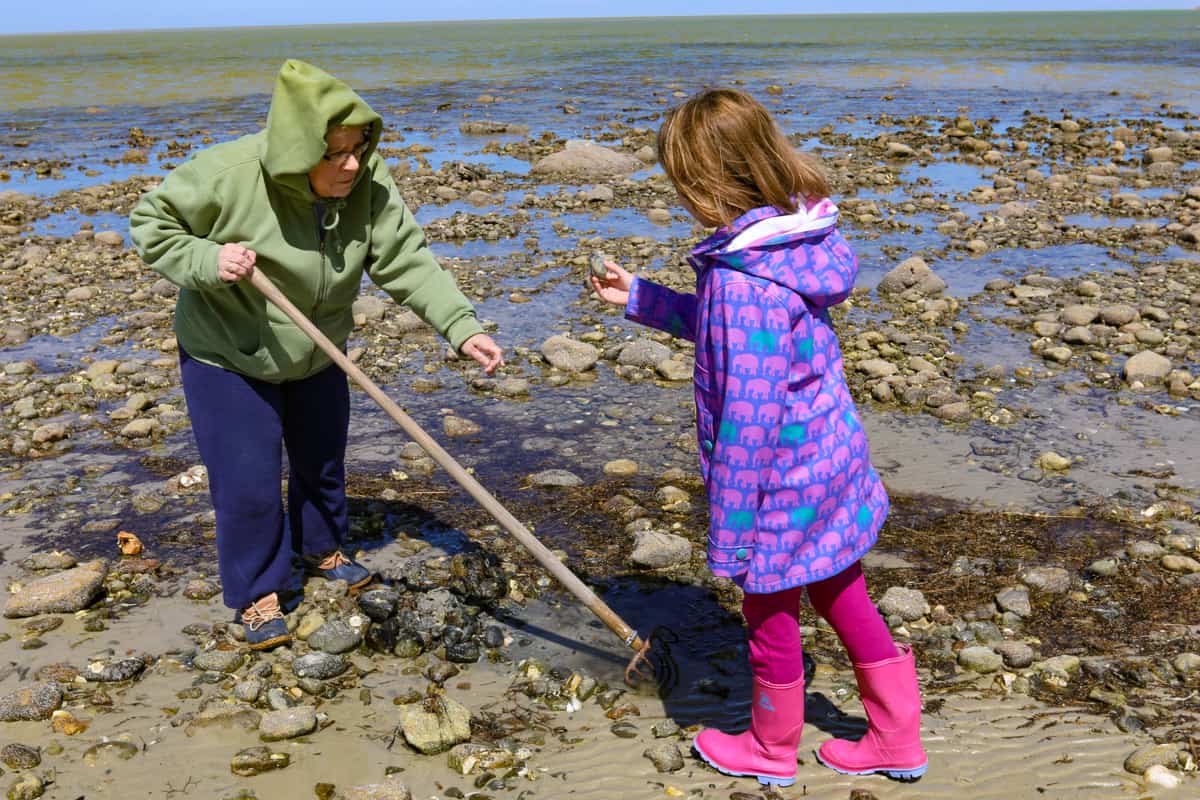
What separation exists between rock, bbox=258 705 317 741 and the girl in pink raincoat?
1506mm

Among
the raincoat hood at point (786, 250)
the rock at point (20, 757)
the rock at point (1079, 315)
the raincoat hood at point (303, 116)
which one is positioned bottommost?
the rock at point (20, 757)

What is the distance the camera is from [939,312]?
27.0 feet

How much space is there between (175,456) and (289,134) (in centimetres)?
307

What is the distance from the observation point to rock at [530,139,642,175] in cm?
1520

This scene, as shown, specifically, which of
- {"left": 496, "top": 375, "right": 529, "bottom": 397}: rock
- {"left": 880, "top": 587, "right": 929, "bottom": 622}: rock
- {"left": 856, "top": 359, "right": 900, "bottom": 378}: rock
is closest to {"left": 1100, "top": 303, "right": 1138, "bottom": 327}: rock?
{"left": 856, "top": 359, "right": 900, "bottom": 378}: rock

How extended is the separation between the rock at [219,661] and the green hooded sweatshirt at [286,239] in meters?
1.06

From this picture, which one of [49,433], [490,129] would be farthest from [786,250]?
[490,129]

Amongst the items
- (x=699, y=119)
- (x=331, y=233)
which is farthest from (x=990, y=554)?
(x=331, y=233)

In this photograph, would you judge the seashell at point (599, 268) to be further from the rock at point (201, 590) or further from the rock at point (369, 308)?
the rock at point (369, 308)

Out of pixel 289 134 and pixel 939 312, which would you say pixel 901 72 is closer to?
pixel 939 312

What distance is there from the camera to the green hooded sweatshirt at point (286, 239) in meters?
3.46

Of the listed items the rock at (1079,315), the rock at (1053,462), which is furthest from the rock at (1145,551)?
the rock at (1079,315)

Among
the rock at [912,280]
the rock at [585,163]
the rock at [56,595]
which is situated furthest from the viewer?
the rock at [585,163]

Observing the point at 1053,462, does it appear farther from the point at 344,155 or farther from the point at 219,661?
the point at 219,661
